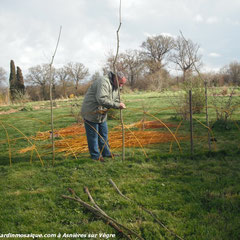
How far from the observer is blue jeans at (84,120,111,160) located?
3561 mm

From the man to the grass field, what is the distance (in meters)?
0.37

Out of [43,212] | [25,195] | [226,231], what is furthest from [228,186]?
[25,195]

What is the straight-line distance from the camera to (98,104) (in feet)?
11.6

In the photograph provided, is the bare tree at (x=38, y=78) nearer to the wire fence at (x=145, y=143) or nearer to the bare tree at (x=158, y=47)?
the bare tree at (x=158, y=47)

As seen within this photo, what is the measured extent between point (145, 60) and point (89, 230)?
39.1 m

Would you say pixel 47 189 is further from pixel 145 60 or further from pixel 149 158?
pixel 145 60

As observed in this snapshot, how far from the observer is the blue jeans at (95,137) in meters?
3.56

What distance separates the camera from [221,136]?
4953 millimetres

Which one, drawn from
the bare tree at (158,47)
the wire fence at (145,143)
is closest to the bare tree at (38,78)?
the bare tree at (158,47)

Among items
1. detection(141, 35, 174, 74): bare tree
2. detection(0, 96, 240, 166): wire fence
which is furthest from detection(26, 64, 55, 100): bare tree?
detection(0, 96, 240, 166): wire fence

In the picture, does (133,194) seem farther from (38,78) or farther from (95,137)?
(38,78)

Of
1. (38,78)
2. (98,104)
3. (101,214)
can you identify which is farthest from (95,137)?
(38,78)

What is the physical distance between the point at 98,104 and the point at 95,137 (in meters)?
0.55

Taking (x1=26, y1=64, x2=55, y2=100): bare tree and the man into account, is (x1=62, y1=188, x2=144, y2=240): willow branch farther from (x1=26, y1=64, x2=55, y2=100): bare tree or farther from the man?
(x1=26, y1=64, x2=55, y2=100): bare tree
